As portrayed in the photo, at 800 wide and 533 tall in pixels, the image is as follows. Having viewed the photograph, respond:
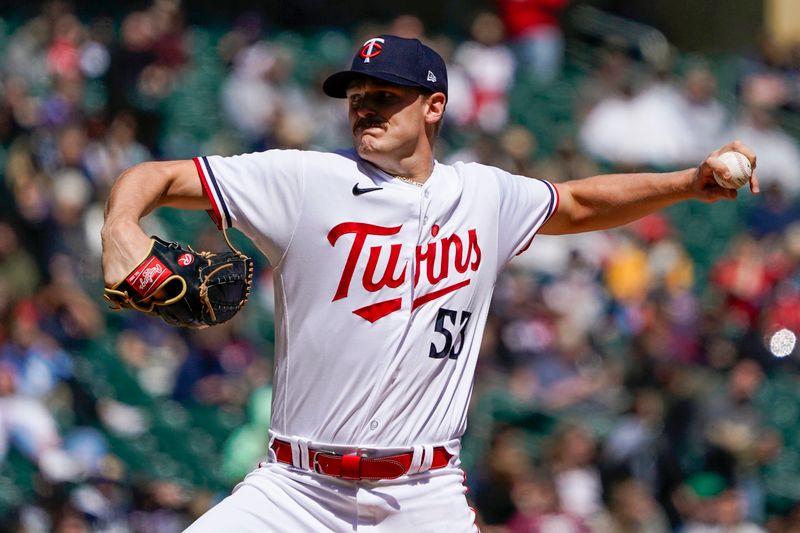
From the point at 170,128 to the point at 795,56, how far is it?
6.04 m

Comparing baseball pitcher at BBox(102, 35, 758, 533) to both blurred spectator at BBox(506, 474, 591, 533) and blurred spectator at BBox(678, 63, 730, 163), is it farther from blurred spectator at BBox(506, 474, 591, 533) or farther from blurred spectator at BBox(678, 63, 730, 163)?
blurred spectator at BBox(678, 63, 730, 163)

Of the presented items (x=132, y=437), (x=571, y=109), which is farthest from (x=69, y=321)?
(x=571, y=109)

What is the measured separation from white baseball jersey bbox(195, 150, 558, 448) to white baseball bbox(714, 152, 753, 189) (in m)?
0.91

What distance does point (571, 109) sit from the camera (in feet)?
42.1

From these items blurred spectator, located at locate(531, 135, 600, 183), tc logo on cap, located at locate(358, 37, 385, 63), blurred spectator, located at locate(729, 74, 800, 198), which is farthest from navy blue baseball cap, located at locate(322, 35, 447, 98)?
blurred spectator, located at locate(729, 74, 800, 198)

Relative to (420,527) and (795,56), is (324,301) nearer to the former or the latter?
(420,527)

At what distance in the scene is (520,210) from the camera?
→ 14.4 ft

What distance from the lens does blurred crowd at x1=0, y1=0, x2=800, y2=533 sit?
8.64m

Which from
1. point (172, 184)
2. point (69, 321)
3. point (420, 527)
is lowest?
point (69, 321)

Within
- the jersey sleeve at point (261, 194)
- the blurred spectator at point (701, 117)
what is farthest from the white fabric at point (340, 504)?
the blurred spectator at point (701, 117)

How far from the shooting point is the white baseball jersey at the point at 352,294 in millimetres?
3949

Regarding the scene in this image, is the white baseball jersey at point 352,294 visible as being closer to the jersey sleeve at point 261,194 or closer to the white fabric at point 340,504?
the jersey sleeve at point 261,194

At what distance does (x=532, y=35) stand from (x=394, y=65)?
926cm

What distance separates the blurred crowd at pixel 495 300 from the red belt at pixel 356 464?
14.1ft
